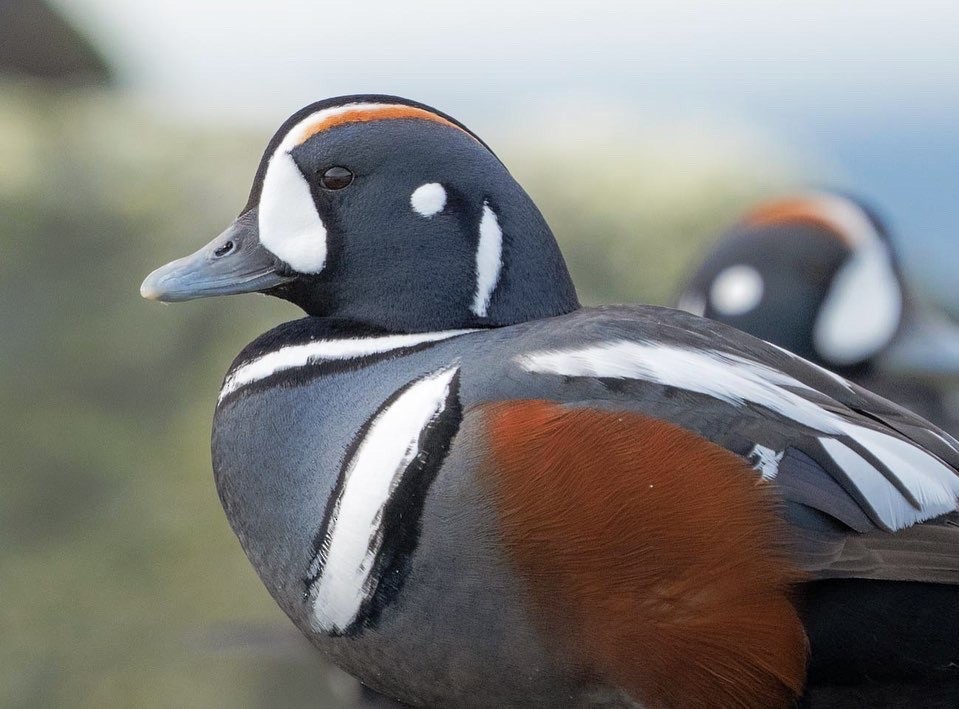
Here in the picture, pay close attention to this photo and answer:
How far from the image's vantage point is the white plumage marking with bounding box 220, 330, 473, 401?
1.83 m

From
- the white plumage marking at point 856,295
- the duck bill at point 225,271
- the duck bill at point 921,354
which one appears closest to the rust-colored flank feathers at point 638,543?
the duck bill at point 225,271

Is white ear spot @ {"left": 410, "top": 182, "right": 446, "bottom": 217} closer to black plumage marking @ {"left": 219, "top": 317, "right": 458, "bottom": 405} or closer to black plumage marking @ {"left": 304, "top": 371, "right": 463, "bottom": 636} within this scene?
black plumage marking @ {"left": 219, "top": 317, "right": 458, "bottom": 405}

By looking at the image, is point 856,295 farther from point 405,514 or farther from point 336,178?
point 405,514

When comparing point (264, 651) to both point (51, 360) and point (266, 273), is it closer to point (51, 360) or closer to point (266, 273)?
point (266, 273)


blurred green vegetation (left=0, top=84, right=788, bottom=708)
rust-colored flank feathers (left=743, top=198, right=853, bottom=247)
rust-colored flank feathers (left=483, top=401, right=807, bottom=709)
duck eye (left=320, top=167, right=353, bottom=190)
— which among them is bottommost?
blurred green vegetation (left=0, top=84, right=788, bottom=708)

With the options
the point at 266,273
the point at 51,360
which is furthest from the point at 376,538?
the point at 51,360

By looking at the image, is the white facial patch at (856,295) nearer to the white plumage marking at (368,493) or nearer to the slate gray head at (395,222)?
the slate gray head at (395,222)

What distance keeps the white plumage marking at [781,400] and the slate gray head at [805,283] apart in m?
1.68

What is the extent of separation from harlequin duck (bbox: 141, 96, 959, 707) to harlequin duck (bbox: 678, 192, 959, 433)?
1.64 metres

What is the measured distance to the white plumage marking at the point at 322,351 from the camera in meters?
1.83

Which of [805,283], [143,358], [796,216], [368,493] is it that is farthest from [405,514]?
[143,358]

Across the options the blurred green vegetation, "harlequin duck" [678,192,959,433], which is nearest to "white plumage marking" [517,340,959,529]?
the blurred green vegetation

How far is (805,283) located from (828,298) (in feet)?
0.26

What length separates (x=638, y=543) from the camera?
154 cm
